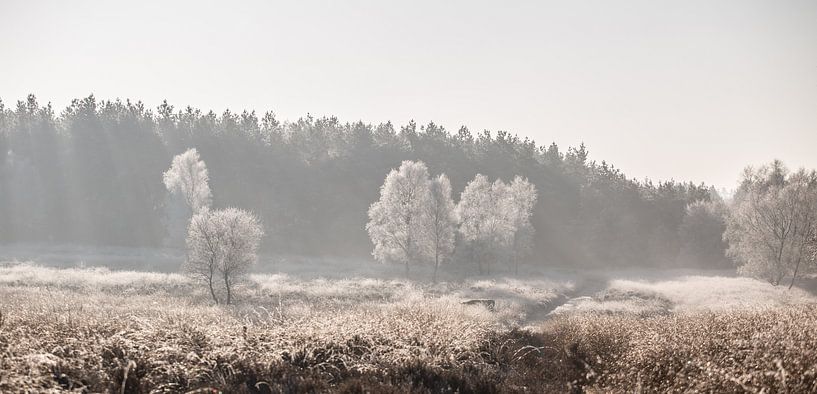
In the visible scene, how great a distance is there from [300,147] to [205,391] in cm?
8645

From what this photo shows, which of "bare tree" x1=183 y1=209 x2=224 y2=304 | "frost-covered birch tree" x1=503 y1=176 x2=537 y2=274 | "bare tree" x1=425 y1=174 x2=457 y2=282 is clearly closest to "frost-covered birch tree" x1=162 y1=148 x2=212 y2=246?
"bare tree" x1=425 y1=174 x2=457 y2=282

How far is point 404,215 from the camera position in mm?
52469

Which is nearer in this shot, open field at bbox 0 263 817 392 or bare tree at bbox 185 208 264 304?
open field at bbox 0 263 817 392

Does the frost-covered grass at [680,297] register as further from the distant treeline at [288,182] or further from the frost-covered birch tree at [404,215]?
the distant treeline at [288,182]

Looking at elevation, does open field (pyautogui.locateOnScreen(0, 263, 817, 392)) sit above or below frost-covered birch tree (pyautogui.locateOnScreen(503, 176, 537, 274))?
below

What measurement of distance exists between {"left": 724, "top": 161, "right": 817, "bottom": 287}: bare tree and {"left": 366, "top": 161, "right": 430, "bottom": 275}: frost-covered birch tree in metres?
31.2

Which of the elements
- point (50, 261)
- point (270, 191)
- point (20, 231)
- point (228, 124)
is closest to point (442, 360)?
point (50, 261)

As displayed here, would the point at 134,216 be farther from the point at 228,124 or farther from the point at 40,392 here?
the point at 40,392

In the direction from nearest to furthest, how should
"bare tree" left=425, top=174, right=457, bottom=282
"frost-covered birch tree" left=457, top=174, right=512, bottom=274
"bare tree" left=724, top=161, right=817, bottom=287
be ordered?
"bare tree" left=724, top=161, right=817, bottom=287, "bare tree" left=425, top=174, right=457, bottom=282, "frost-covered birch tree" left=457, top=174, right=512, bottom=274

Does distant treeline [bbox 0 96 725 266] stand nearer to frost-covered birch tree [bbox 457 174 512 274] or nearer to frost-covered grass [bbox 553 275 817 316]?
frost-covered birch tree [bbox 457 174 512 274]

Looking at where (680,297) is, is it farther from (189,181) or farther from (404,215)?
(189,181)

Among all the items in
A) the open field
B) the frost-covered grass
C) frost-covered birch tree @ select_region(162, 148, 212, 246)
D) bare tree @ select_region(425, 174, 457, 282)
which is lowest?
the frost-covered grass

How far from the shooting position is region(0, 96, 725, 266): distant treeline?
73.5 metres

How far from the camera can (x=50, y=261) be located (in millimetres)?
49531
